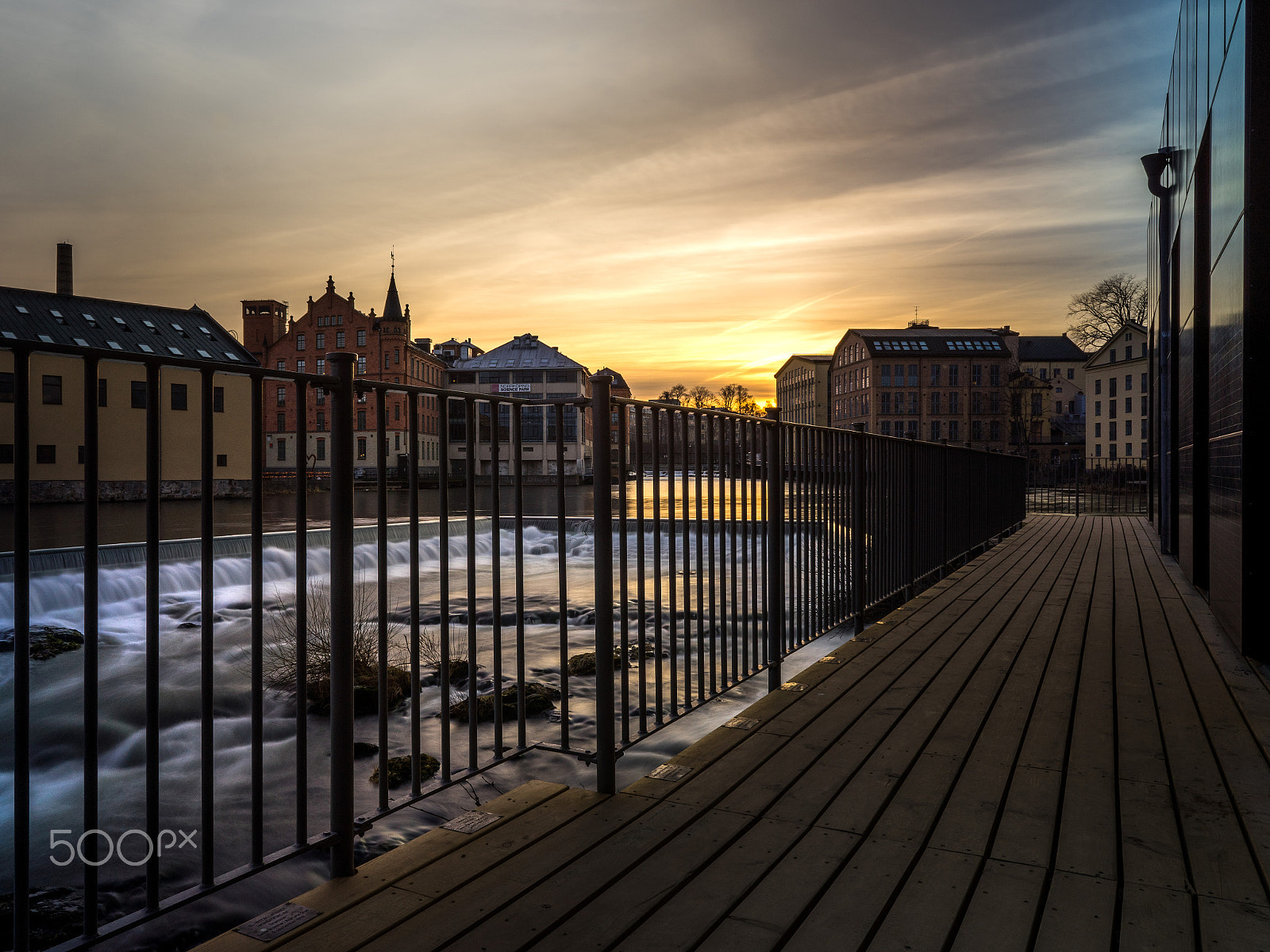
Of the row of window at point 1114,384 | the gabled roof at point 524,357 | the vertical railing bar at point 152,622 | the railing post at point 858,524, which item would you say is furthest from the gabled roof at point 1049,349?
the vertical railing bar at point 152,622

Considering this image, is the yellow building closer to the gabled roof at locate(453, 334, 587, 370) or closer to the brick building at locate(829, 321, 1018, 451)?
the brick building at locate(829, 321, 1018, 451)

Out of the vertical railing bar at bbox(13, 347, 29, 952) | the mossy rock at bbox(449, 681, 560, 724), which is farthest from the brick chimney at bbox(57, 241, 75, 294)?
the vertical railing bar at bbox(13, 347, 29, 952)

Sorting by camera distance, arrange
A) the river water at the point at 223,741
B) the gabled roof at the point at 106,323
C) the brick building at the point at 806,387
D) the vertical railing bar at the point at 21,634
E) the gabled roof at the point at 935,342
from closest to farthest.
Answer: the vertical railing bar at the point at 21,634 < the river water at the point at 223,741 < the gabled roof at the point at 106,323 < the gabled roof at the point at 935,342 < the brick building at the point at 806,387

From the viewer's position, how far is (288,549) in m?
18.6

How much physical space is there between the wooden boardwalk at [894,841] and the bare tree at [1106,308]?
5720 centimetres

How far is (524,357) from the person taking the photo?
275 ft

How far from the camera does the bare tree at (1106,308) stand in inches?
2028

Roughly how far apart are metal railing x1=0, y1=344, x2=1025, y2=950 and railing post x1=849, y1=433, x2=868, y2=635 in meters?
0.02

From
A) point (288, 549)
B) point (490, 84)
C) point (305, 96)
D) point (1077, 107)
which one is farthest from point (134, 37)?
point (1077, 107)

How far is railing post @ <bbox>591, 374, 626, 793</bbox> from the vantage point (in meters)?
2.72

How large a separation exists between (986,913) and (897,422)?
7559 cm

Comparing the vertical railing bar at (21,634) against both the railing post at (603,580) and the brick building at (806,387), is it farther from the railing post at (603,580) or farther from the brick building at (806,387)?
the brick building at (806,387)

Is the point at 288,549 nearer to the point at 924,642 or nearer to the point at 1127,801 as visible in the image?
the point at 924,642

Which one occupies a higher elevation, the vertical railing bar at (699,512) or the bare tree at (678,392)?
the bare tree at (678,392)
